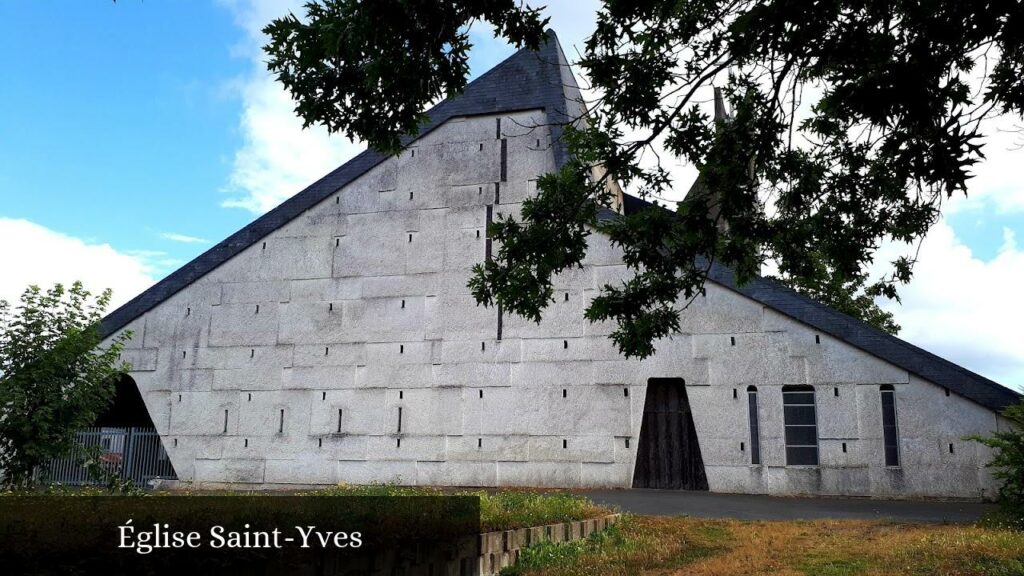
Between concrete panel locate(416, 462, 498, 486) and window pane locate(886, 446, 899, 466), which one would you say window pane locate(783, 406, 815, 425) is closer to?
window pane locate(886, 446, 899, 466)

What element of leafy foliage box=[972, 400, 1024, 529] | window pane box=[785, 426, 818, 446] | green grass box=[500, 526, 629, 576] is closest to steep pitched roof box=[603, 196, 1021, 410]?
window pane box=[785, 426, 818, 446]

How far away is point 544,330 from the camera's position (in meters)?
22.2

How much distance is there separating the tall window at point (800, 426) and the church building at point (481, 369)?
0.18ft

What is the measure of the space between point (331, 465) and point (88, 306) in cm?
1108

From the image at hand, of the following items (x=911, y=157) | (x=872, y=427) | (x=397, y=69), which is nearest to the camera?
(x=397, y=69)

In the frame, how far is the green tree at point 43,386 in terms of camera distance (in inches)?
452

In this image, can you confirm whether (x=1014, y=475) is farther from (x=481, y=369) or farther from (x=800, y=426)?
(x=481, y=369)

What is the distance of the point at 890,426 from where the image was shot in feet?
63.7

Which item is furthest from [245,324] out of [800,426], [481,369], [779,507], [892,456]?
[892,456]

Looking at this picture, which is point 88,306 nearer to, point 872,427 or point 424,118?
point 424,118

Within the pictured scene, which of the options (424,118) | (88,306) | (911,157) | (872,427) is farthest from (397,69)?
(872,427)

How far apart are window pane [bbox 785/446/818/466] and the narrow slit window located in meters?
1.77

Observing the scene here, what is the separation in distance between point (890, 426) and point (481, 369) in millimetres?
11301

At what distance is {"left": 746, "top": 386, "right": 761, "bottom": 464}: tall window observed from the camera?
20.2m
